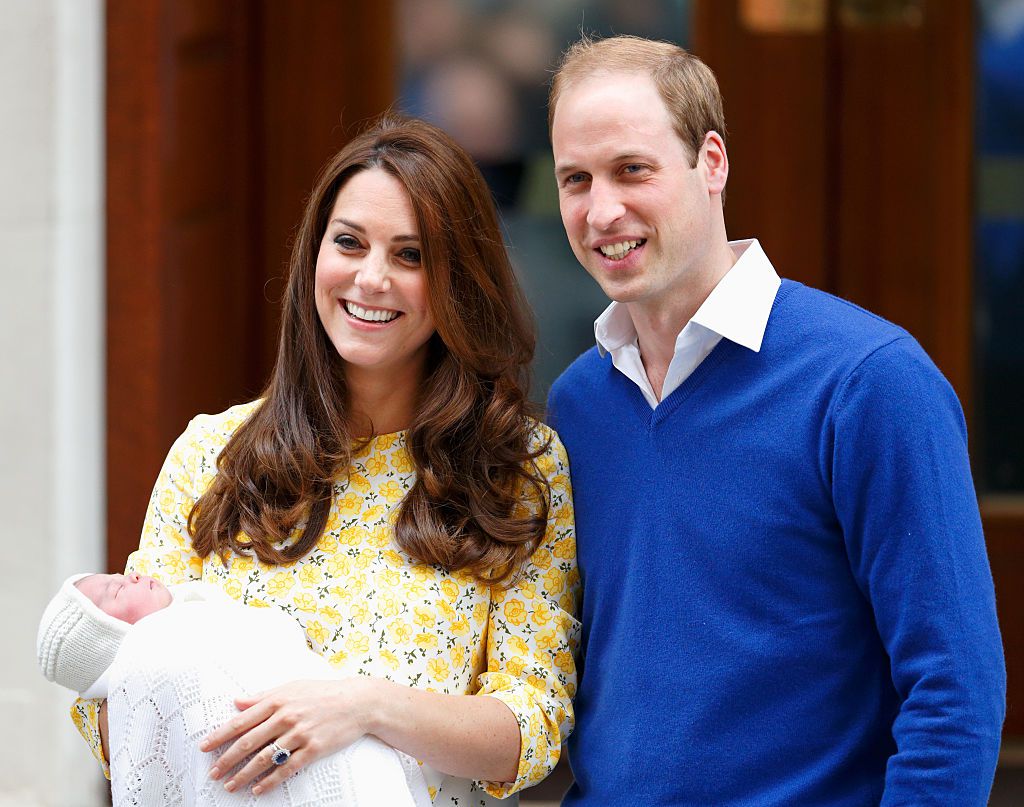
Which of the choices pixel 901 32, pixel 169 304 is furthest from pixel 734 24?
pixel 169 304

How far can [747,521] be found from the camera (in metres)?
1.96

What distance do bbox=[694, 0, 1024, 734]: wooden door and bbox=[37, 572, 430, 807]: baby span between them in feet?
6.65

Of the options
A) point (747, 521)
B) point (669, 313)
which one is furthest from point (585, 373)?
point (747, 521)

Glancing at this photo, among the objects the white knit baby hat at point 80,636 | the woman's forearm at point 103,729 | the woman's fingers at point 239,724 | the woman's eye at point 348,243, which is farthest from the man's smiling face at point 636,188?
the woman's forearm at point 103,729

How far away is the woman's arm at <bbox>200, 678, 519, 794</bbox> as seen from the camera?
6.39ft

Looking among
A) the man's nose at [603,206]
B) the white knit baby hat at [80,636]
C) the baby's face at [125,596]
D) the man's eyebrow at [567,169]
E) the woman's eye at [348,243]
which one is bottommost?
the white knit baby hat at [80,636]

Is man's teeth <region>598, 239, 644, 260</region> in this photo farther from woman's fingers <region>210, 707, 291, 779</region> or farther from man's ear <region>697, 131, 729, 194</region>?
woman's fingers <region>210, 707, 291, 779</region>

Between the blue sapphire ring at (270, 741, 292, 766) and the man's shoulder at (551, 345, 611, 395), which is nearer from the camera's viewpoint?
the blue sapphire ring at (270, 741, 292, 766)

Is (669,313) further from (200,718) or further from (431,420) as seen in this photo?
(200,718)

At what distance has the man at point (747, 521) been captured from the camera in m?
1.82

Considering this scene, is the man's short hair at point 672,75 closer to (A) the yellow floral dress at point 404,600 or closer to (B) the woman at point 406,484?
(B) the woman at point 406,484

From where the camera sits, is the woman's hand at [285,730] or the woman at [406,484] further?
the woman at [406,484]

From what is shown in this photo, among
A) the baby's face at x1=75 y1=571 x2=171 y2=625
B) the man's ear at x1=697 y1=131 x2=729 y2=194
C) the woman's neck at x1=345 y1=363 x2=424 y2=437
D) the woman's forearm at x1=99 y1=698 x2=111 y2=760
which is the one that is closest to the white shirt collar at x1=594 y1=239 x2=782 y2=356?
the man's ear at x1=697 y1=131 x2=729 y2=194

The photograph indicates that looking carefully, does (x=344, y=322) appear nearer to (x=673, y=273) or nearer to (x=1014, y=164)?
(x=673, y=273)
